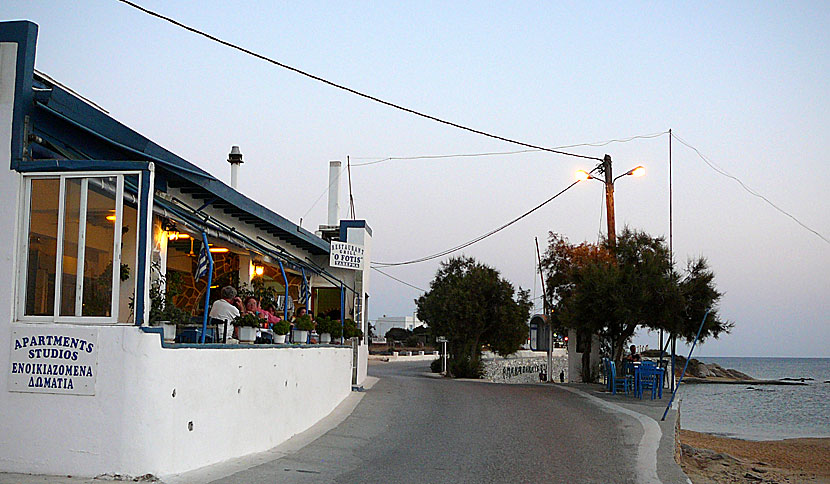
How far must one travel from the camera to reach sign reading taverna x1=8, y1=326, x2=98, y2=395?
8828 mm

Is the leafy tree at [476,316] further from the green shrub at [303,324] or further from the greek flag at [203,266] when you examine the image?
the greek flag at [203,266]

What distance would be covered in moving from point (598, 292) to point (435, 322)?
14242 millimetres

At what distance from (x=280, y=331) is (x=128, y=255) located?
391 centimetres

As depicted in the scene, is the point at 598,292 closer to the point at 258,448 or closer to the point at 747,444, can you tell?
the point at 747,444

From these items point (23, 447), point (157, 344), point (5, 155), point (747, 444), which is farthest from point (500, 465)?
point (747, 444)

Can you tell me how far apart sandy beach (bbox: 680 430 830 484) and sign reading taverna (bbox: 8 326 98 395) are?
1043 centimetres

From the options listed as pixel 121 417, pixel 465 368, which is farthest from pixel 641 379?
pixel 121 417

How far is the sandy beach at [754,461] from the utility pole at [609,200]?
667 cm

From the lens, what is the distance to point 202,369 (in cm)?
986

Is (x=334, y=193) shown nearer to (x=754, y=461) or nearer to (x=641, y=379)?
(x=641, y=379)

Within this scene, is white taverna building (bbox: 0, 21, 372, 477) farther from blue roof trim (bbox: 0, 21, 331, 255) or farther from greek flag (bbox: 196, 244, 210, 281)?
greek flag (bbox: 196, 244, 210, 281)

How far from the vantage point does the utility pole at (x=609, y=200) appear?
26344 millimetres

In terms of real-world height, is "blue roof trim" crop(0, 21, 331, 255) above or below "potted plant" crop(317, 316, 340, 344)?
above

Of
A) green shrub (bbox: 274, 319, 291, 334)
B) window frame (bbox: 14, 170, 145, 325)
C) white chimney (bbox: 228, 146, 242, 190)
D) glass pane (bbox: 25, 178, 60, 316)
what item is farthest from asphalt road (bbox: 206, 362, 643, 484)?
white chimney (bbox: 228, 146, 242, 190)
